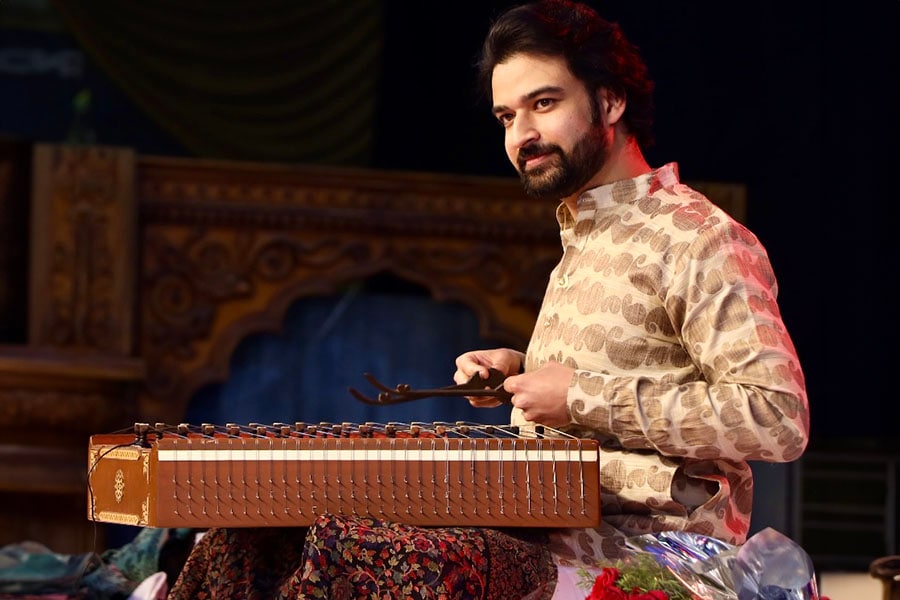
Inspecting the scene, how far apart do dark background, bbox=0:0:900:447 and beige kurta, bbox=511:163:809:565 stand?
2940mm

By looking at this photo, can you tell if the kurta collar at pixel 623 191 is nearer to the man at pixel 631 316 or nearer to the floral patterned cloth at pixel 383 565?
the man at pixel 631 316

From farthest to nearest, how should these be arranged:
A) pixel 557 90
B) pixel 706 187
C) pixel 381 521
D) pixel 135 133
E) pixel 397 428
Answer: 1. pixel 135 133
2. pixel 706 187
3. pixel 557 90
4. pixel 397 428
5. pixel 381 521

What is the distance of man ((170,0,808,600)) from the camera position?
1.88 metres

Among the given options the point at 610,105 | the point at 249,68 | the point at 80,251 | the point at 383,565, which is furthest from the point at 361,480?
the point at 249,68

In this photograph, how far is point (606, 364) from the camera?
6.96 feet

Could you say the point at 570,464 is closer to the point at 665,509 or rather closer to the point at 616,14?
the point at 665,509

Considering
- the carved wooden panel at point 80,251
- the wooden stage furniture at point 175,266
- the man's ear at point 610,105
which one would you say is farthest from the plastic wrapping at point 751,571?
the carved wooden panel at point 80,251

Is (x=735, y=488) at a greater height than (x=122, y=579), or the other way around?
(x=735, y=488)

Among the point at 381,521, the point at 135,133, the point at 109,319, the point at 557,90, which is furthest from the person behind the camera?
the point at 135,133

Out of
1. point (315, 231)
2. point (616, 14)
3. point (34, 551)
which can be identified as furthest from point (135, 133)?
point (34, 551)

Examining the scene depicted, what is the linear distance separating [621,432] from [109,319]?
106 inches

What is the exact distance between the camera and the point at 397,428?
2.08 meters

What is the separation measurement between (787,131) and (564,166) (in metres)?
3.12

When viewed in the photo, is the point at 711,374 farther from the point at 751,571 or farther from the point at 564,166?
the point at 564,166
